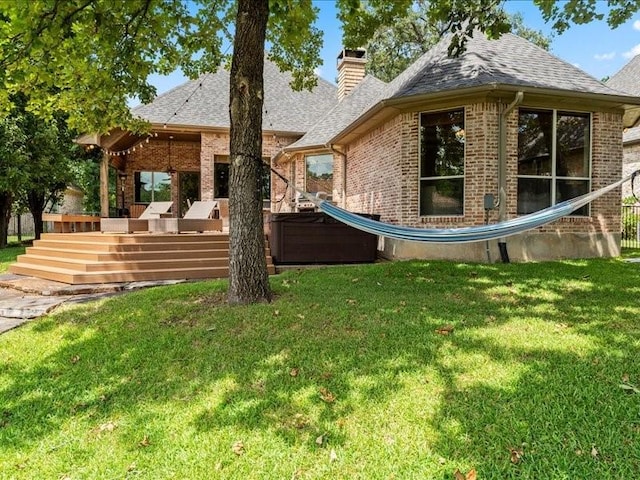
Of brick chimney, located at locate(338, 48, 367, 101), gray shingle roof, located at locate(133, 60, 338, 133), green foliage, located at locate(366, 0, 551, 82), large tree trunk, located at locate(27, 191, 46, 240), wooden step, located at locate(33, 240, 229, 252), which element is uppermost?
green foliage, located at locate(366, 0, 551, 82)

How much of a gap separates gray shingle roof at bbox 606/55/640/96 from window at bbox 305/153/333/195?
455 inches

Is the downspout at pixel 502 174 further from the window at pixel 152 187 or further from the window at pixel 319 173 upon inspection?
the window at pixel 152 187

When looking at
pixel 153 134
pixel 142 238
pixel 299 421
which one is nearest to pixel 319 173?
pixel 153 134

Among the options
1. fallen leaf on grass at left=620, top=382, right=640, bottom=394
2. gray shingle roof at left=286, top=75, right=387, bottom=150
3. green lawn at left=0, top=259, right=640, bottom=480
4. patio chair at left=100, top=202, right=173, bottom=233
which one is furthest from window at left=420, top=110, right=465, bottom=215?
patio chair at left=100, top=202, right=173, bottom=233

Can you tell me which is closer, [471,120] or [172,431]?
[172,431]

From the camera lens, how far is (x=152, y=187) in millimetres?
16062

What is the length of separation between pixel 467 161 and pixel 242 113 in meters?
4.82

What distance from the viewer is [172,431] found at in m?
2.61

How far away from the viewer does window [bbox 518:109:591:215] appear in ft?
26.8

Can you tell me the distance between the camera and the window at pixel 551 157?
321 inches

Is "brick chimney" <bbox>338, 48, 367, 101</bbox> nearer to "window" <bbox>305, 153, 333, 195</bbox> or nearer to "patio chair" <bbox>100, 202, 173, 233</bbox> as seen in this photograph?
"window" <bbox>305, 153, 333, 195</bbox>

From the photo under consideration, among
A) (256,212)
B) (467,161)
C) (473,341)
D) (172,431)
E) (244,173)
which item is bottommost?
(172,431)

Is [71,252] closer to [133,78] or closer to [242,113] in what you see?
[133,78]

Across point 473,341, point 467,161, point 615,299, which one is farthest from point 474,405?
point 467,161
